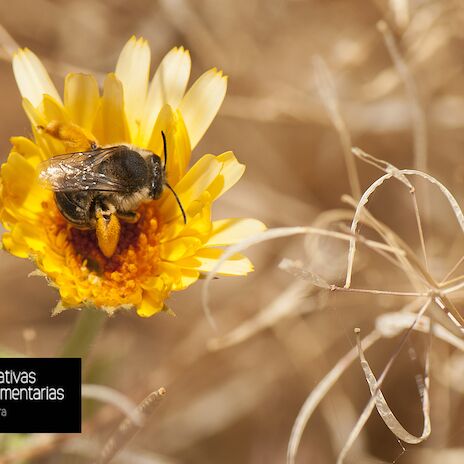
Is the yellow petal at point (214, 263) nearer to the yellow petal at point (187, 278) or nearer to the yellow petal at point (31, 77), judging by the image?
the yellow petal at point (187, 278)

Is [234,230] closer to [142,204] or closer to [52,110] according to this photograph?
[142,204]

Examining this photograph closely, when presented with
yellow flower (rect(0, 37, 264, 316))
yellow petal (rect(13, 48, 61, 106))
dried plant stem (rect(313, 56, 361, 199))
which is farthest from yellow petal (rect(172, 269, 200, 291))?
dried plant stem (rect(313, 56, 361, 199))

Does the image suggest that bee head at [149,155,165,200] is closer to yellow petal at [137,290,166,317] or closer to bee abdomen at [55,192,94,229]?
bee abdomen at [55,192,94,229]

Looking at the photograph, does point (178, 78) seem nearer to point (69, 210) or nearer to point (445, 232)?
point (69, 210)

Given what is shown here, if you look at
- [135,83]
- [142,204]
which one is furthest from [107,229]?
[135,83]

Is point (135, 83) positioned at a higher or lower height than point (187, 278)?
higher

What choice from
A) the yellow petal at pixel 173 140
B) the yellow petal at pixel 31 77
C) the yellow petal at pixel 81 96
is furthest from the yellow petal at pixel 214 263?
the yellow petal at pixel 31 77
